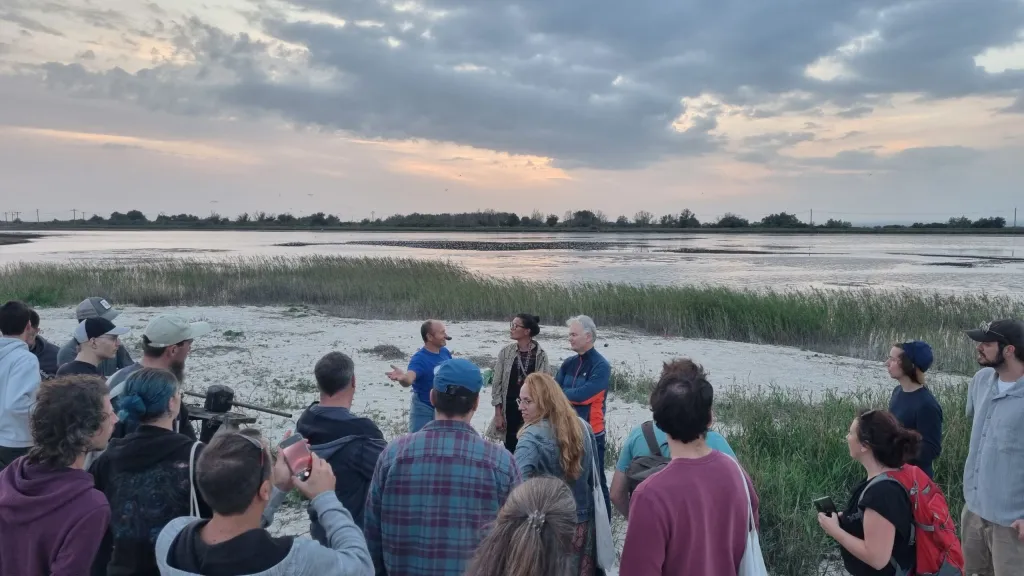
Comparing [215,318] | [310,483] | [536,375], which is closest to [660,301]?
[215,318]

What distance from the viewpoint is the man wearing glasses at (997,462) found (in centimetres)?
312

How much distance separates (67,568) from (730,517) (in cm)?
222

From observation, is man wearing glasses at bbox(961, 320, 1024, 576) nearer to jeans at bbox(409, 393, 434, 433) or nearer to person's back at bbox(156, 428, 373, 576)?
person's back at bbox(156, 428, 373, 576)

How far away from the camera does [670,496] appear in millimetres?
2168

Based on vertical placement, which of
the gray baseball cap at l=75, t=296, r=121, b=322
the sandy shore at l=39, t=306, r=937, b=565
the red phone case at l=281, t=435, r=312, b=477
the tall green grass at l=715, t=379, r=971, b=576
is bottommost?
the sandy shore at l=39, t=306, r=937, b=565

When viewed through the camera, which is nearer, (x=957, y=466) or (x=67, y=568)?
(x=67, y=568)

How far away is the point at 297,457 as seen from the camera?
201 centimetres

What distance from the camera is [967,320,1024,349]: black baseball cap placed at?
10.8ft

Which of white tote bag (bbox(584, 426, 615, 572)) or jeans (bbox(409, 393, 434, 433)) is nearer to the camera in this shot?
white tote bag (bbox(584, 426, 615, 572))

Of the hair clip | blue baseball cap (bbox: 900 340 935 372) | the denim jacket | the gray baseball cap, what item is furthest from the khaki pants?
the gray baseball cap

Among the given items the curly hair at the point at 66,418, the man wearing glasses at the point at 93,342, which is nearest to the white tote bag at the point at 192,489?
the curly hair at the point at 66,418

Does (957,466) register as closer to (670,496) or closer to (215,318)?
(670,496)

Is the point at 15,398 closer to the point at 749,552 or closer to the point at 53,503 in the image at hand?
the point at 53,503

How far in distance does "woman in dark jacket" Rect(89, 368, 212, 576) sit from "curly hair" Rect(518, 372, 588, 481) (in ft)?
4.65
